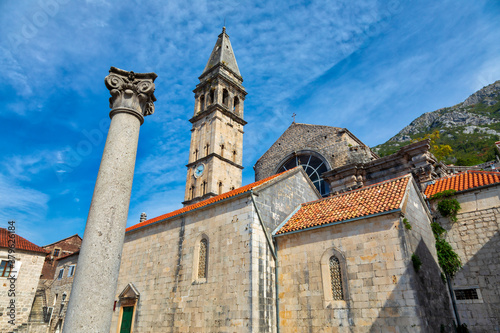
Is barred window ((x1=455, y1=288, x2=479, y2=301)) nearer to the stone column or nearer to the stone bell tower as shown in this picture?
the stone column

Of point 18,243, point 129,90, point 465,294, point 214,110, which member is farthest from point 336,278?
point 214,110

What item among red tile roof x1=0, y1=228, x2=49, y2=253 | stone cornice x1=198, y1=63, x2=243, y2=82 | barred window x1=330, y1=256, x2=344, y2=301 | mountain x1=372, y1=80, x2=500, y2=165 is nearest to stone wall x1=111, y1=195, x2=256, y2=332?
barred window x1=330, y1=256, x2=344, y2=301

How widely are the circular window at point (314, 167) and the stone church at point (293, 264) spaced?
5361 mm

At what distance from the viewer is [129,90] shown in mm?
7383

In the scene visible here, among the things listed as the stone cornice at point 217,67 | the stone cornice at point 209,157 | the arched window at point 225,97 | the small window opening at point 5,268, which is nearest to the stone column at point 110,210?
the small window opening at point 5,268

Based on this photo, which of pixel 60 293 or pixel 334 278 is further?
pixel 60 293

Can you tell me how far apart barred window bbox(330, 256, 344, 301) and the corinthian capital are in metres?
7.99

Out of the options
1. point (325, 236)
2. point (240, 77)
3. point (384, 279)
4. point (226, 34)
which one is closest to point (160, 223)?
point (325, 236)

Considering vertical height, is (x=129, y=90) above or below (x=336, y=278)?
above

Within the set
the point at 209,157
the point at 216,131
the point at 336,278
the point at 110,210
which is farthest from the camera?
the point at 216,131

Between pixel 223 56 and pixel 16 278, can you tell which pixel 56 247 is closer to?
pixel 16 278

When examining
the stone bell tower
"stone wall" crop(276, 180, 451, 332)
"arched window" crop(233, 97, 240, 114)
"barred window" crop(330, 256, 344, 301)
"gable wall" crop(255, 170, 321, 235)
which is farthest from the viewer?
"arched window" crop(233, 97, 240, 114)

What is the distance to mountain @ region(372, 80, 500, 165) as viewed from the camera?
64.6m

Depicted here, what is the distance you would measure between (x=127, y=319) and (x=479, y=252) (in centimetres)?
1593
